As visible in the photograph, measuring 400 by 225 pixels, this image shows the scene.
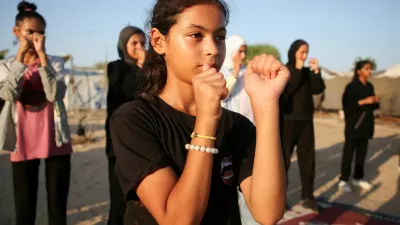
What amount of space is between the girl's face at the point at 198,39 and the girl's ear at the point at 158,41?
0.34ft

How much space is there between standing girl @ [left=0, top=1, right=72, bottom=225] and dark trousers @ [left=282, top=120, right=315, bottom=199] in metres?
2.86

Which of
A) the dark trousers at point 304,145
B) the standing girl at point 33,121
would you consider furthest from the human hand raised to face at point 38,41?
the dark trousers at point 304,145

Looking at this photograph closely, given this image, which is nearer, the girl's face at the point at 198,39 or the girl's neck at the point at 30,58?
the girl's face at the point at 198,39

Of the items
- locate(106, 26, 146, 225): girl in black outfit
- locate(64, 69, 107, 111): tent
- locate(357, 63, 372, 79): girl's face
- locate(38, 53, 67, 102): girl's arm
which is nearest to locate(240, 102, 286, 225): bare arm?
locate(106, 26, 146, 225): girl in black outfit

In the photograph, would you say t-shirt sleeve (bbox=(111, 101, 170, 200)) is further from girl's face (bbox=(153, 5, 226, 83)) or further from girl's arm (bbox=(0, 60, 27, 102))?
girl's arm (bbox=(0, 60, 27, 102))

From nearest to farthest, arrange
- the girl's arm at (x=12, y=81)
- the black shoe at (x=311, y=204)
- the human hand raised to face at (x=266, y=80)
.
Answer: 1. the human hand raised to face at (x=266, y=80)
2. the girl's arm at (x=12, y=81)
3. the black shoe at (x=311, y=204)

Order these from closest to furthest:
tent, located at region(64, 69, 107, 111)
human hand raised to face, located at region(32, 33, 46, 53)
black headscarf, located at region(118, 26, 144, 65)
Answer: human hand raised to face, located at region(32, 33, 46, 53) → black headscarf, located at region(118, 26, 144, 65) → tent, located at region(64, 69, 107, 111)

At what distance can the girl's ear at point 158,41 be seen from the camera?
1.44 meters

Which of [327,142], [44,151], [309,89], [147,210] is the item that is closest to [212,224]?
[147,210]

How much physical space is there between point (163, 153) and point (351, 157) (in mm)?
5231

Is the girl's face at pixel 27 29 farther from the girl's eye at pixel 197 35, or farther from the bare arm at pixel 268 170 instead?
the bare arm at pixel 268 170

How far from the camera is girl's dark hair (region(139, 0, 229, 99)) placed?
134cm

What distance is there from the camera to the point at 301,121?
4.64 m

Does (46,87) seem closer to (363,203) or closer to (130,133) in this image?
(130,133)
